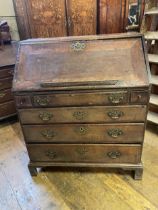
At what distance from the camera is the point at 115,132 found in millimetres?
1445

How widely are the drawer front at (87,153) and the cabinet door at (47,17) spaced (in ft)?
4.95

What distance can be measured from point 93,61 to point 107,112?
379mm

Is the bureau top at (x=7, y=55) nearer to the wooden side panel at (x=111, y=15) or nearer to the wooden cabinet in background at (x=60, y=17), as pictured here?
the wooden cabinet in background at (x=60, y=17)

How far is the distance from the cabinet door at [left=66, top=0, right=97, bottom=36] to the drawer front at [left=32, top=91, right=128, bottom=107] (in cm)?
144

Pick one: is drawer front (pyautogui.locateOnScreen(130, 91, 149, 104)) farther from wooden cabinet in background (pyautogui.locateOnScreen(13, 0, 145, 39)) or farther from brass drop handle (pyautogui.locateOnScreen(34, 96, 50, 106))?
wooden cabinet in background (pyautogui.locateOnScreen(13, 0, 145, 39))

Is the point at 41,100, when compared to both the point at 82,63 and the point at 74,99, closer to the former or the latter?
the point at 74,99

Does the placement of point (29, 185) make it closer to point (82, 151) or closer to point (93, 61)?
point (82, 151)

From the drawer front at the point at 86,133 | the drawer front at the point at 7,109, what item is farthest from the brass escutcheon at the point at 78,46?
the drawer front at the point at 7,109

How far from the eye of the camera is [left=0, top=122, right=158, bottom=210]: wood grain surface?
1480 mm

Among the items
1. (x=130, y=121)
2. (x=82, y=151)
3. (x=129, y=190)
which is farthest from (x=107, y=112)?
(x=129, y=190)

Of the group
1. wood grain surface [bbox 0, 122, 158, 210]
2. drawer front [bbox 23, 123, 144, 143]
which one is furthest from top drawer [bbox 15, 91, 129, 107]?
wood grain surface [bbox 0, 122, 158, 210]

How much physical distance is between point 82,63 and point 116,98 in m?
0.35

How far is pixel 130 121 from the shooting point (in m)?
1.38

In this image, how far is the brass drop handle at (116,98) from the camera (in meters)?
1.28
